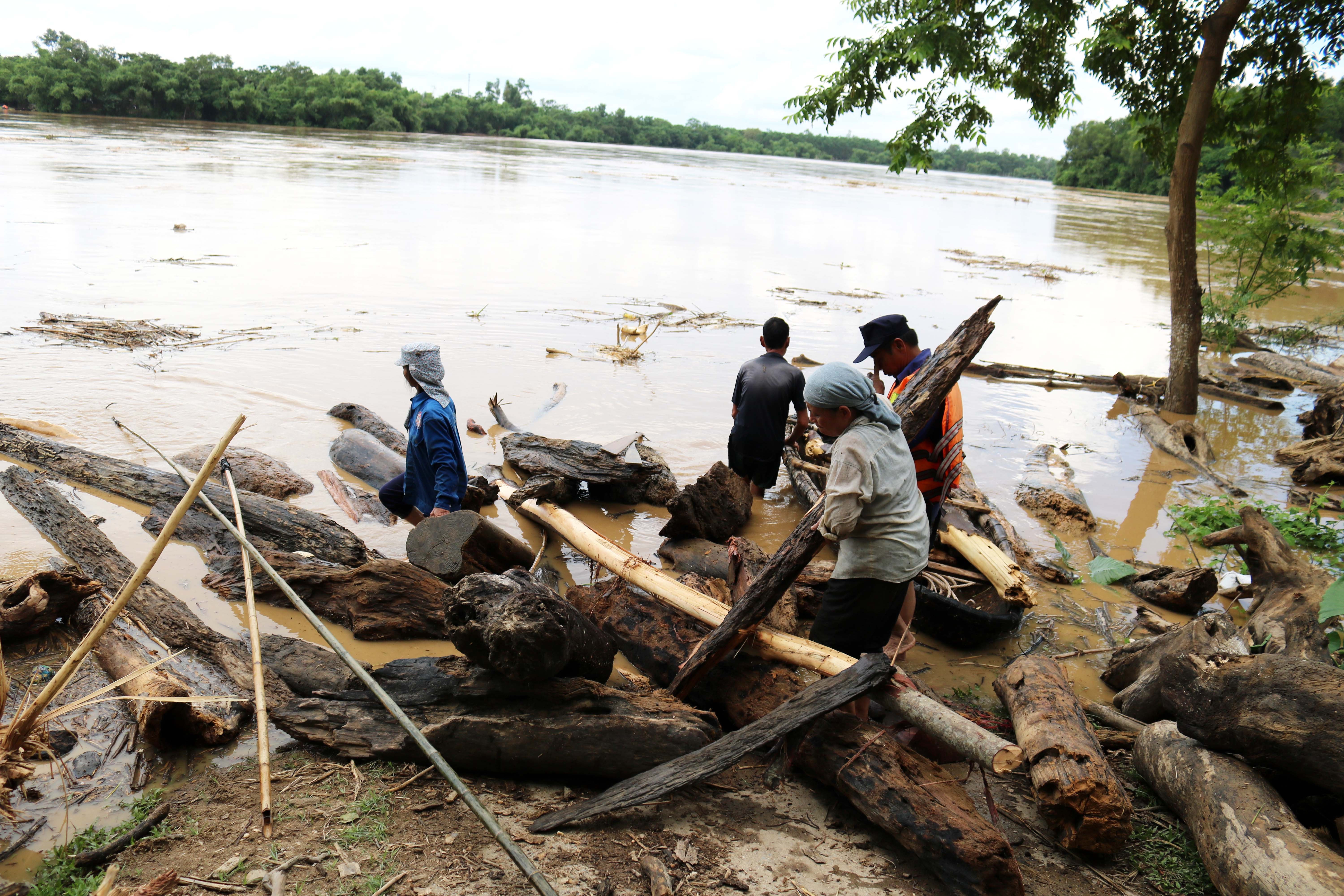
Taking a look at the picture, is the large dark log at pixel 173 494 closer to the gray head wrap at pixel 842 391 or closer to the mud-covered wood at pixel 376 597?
the mud-covered wood at pixel 376 597

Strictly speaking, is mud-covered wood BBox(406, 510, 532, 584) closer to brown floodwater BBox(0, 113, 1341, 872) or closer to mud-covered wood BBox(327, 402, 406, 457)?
brown floodwater BBox(0, 113, 1341, 872)

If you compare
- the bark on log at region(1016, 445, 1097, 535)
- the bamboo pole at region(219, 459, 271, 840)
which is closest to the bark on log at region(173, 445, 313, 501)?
the bamboo pole at region(219, 459, 271, 840)

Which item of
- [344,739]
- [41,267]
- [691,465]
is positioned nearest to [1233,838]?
[344,739]

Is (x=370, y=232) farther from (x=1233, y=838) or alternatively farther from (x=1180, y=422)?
(x=1233, y=838)

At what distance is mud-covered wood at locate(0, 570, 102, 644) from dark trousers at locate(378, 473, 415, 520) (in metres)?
1.81

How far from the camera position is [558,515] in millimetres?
6133

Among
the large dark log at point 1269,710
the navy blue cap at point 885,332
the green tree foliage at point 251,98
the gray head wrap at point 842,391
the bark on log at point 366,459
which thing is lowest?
the bark on log at point 366,459

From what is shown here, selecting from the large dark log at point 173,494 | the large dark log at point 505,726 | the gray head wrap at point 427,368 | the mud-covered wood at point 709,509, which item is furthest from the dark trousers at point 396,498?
the large dark log at point 505,726

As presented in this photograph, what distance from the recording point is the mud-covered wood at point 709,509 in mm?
6531

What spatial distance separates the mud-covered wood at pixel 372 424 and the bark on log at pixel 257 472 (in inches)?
44.3

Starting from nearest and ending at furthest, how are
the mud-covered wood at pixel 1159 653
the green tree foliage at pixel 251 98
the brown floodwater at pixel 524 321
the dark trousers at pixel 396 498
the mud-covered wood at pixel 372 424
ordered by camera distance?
the mud-covered wood at pixel 1159 653
the dark trousers at pixel 396 498
the brown floodwater at pixel 524 321
the mud-covered wood at pixel 372 424
the green tree foliage at pixel 251 98

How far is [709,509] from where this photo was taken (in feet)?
21.9

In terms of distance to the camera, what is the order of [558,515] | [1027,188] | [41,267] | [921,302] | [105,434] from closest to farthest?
[558,515]
[105,434]
[41,267]
[921,302]
[1027,188]

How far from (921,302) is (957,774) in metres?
15.9
